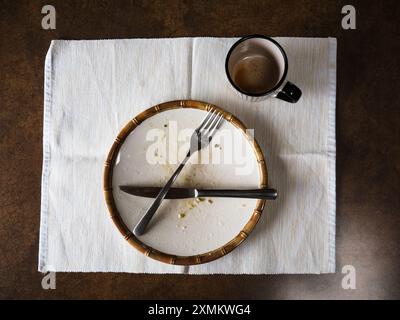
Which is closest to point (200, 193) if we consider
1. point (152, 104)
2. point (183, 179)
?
point (183, 179)

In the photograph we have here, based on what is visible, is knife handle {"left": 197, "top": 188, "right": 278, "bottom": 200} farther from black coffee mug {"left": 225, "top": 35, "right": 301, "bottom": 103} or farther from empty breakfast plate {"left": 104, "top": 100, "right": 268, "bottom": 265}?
black coffee mug {"left": 225, "top": 35, "right": 301, "bottom": 103}

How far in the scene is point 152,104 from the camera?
591 mm

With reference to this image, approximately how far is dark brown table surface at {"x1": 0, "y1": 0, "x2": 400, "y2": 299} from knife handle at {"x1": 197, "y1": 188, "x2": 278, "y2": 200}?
0.13 meters

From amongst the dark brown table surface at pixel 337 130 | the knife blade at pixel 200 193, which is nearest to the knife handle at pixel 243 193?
the knife blade at pixel 200 193

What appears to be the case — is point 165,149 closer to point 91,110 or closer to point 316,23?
point 91,110

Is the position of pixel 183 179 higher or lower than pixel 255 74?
lower

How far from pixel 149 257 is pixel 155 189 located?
0.10 meters

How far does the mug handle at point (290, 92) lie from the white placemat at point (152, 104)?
0.04 meters

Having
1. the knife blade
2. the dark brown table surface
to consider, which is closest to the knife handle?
the knife blade

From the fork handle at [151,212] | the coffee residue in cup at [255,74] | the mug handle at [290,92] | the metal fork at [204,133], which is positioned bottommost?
the fork handle at [151,212]

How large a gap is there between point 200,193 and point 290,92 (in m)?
0.19

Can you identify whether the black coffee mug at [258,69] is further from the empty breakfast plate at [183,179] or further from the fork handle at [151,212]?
the fork handle at [151,212]

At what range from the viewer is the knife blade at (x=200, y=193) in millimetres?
534

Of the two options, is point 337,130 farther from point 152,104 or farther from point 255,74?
point 152,104
